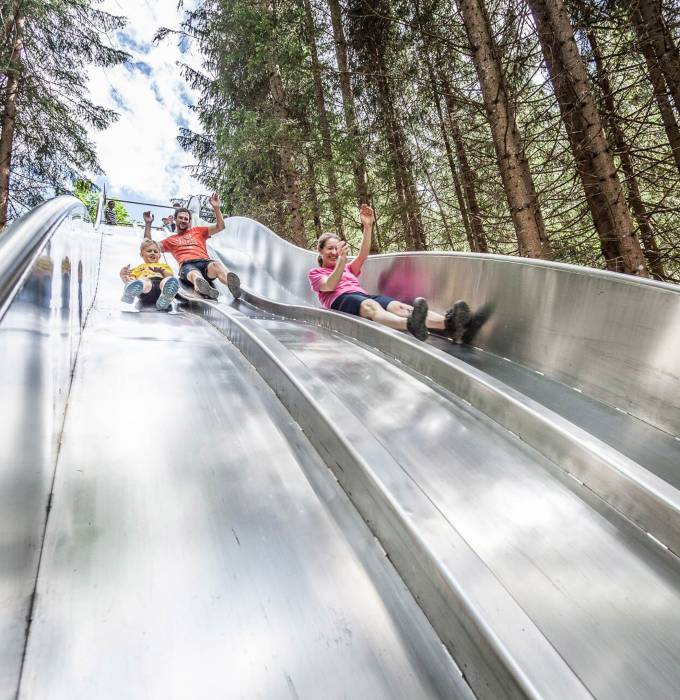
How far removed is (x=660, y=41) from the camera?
201 inches

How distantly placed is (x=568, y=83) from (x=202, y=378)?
485 centimetres

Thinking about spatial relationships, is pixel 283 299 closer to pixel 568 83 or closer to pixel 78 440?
pixel 568 83

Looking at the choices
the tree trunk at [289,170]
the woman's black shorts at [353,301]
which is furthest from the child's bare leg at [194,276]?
the tree trunk at [289,170]

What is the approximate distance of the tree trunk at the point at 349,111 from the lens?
8.52 meters

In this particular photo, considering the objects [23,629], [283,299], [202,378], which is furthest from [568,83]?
[23,629]

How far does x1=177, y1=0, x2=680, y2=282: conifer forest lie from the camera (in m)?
4.72

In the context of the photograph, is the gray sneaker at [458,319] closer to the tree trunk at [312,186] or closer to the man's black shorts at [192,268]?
the man's black shorts at [192,268]

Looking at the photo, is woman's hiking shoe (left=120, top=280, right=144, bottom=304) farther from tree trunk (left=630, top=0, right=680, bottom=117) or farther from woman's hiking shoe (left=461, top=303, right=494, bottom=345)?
tree trunk (left=630, top=0, right=680, bottom=117)

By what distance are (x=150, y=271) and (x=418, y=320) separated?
383cm

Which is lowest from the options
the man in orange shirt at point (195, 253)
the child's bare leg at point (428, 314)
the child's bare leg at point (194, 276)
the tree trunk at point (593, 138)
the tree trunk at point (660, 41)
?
the child's bare leg at point (428, 314)

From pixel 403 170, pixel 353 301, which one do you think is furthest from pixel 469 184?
pixel 353 301

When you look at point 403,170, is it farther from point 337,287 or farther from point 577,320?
point 577,320

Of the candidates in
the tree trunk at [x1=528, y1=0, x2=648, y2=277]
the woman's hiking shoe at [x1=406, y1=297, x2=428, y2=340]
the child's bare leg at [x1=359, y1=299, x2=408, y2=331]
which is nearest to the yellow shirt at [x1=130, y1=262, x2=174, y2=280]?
the child's bare leg at [x1=359, y1=299, x2=408, y2=331]

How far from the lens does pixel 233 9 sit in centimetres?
895
